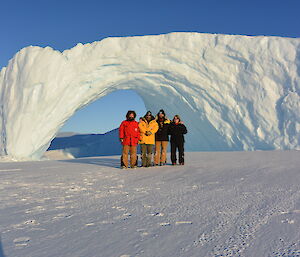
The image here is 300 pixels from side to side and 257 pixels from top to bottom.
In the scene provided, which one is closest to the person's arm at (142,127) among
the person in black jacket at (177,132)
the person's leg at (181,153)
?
the person in black jacket at (177,132)

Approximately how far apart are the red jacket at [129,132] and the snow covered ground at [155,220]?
215 cm

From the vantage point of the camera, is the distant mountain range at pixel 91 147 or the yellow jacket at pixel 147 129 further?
the distant mountain range at pixel 91 147

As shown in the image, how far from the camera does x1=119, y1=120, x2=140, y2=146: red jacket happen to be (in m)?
5.41

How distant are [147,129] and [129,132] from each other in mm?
382

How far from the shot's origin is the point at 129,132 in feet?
17.8

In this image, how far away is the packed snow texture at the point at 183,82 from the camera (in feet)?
38.9

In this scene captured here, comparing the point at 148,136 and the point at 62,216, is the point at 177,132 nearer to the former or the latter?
the point at 148,136

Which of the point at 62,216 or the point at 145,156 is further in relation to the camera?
the point at 145,156

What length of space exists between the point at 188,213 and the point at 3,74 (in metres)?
13.3

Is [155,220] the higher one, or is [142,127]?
[142,127]

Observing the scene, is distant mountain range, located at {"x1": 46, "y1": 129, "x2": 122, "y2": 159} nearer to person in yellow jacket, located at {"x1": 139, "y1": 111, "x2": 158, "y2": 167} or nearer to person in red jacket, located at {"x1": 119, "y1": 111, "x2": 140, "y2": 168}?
person in yellow jacket, located at {"x1": 139, "y1": 111, "x2": 158, "y2": 167}

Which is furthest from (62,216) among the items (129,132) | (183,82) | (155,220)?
(183,82)

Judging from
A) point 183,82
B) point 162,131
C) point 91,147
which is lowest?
point 91,147

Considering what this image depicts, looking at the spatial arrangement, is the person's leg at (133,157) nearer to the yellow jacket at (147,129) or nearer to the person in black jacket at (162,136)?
the yellow jacket at (147,129)
